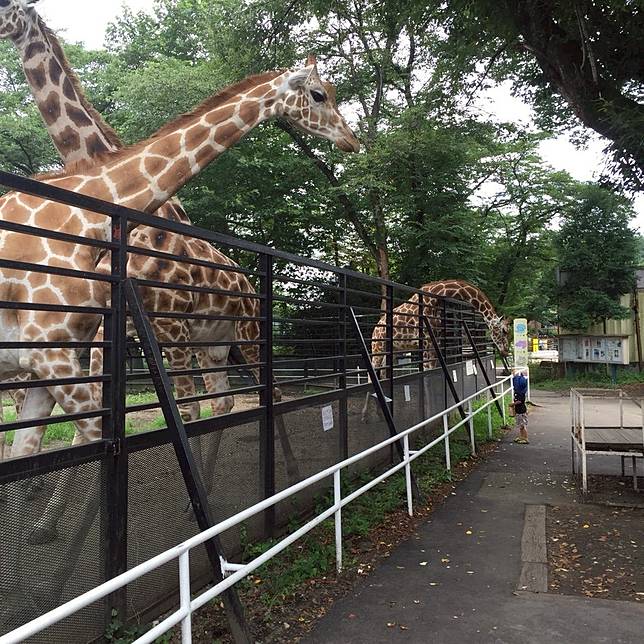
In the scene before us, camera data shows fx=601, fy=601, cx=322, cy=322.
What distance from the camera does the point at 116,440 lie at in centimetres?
313

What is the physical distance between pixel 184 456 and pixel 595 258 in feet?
71.6

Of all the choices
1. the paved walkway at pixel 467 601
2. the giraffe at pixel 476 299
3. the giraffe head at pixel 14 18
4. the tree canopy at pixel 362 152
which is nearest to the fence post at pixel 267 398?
the paved walkway at pixel 467 601

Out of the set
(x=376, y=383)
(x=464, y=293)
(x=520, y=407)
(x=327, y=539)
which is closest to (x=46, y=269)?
(x=327, y=539)

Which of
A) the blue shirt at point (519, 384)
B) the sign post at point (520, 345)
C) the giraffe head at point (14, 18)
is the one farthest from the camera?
the sign post at point (520, 345)

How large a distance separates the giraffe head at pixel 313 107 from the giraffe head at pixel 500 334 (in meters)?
9.86

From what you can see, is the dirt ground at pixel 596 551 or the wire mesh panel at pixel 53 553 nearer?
the wire mesh panel at pixel 53 553

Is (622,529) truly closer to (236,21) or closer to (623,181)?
(623,181)

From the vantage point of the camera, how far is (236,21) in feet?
41.8

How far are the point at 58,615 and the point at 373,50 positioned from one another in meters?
19.0

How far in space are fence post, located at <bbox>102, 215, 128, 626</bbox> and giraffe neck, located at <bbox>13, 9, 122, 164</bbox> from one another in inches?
105

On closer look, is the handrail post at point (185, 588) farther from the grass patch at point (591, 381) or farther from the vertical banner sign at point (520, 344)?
the grass patch at point (591, 381)

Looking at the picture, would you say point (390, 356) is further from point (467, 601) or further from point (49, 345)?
point (49, 345)

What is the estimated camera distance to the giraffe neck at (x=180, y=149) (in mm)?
4680

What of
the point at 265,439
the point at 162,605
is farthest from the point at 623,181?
the point at 162,605
